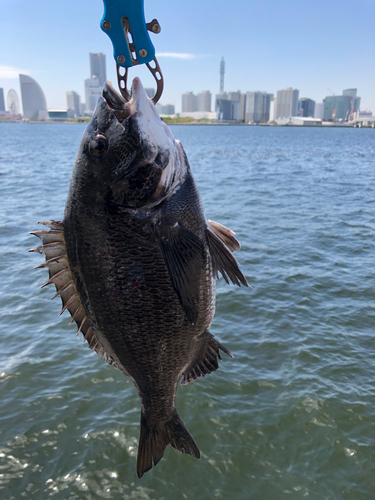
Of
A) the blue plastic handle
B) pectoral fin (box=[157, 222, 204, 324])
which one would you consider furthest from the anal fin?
the blue plastic handle

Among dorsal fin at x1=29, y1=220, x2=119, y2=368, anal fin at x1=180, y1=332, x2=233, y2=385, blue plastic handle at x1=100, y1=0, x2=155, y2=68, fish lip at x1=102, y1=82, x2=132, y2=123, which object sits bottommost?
anal fin at x1=180, y1=332, x2=233, y2=385

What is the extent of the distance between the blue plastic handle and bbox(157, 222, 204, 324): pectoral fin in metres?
1.12

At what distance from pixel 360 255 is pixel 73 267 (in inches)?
487

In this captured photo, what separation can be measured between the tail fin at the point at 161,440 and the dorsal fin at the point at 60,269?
1.10 m

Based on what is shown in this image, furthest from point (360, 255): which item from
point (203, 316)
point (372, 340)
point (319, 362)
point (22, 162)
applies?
point (22, 162)

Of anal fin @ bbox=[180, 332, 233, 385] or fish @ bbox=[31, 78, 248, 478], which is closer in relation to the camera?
fish @ bbox=[31, 78, 248, 478]

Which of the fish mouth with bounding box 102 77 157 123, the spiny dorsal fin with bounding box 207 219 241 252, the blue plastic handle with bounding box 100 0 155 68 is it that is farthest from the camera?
the spiny dorsal fin with bounding box 207 219 241 252

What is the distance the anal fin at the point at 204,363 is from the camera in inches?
135

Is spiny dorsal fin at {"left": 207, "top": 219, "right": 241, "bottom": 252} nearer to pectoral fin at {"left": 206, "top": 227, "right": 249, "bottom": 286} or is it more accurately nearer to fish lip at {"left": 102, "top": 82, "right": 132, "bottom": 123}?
pectoral fin at {"left": 206, "top": 227, "right": 249, "bottom": 286}

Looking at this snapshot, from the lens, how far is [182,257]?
276 cm

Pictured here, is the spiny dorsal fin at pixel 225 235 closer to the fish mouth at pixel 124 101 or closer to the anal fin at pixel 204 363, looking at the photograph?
the anal fin at pixel 204 363

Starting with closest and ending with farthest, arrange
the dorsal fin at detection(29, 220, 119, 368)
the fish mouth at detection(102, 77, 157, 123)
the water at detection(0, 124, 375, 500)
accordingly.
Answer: the fish mouth at detection(102, 77, 157, 123), the dorsal fin at detection(29, 220, 119, 368), the water at detection(0, 124, 375, 500)

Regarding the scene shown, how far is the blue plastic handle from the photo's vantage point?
2328 millimetres

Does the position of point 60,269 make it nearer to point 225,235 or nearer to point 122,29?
point 225,235
